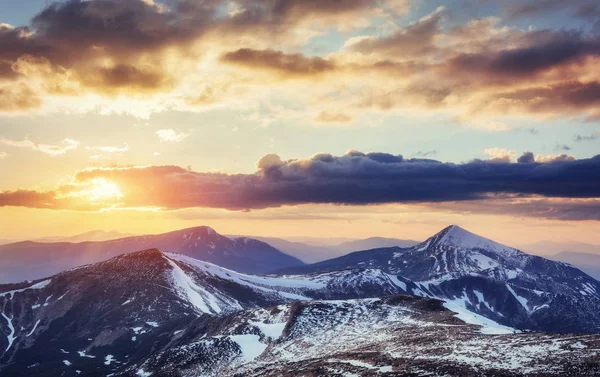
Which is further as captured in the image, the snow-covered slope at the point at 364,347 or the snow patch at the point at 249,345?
the snow patch at the point at 249,345

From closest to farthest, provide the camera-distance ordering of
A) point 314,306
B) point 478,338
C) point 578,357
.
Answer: point 578,357
point 478,338
point 314,306

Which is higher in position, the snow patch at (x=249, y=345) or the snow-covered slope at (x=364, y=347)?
the snow-covered slope at (x=364, y=347)

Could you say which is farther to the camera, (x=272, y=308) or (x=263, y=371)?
(x=272, y=308)

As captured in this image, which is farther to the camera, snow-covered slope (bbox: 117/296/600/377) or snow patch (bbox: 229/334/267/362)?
snow patch (bbox: 229/334/267/362)

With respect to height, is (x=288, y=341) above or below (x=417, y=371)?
below

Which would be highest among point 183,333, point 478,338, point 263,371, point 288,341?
point 478,338

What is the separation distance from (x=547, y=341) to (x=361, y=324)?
77097 millimetres

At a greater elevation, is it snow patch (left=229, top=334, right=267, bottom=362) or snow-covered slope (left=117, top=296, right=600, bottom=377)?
snow-covered slope (left=117, top=296, right=600, bottom=377)

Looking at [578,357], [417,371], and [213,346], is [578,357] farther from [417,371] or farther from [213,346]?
[213,346]

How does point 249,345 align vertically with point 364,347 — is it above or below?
below

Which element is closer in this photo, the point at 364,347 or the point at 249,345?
the point at 364,347

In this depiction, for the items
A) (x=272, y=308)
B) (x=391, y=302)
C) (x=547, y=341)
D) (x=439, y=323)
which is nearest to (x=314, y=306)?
(x=272, y=308)

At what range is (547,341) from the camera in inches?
2768

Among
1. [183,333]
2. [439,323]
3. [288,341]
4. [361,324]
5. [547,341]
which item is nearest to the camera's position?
[547,341]
